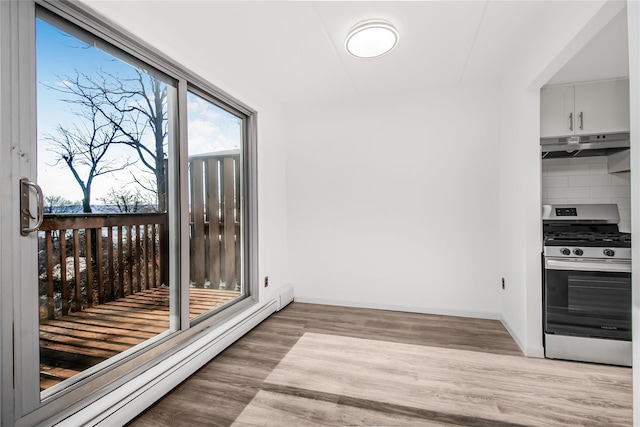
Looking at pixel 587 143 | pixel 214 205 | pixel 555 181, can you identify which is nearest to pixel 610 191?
pixel 555 181

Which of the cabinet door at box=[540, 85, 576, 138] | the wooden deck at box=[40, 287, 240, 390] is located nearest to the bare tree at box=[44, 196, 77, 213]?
the wooden deck at box=[40, 287, 240, 390]

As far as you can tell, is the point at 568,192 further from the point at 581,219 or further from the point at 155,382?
the point at 155,382

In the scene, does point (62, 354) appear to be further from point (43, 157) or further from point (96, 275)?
point (43, 157)

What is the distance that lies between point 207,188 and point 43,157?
1.29 meters

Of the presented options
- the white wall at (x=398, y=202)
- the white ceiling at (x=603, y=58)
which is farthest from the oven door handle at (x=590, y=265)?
the white ceiling at (x=603, y=58)

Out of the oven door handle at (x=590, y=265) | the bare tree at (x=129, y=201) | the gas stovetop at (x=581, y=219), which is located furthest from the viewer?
the gas stovetop at (x=581, y=219)

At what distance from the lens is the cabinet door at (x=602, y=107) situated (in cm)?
239

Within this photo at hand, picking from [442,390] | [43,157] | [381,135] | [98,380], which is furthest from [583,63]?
[98,380]

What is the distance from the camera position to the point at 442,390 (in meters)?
1.91

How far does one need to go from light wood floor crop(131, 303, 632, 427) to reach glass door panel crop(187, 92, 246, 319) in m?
0.54

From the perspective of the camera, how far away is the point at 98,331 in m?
1.71

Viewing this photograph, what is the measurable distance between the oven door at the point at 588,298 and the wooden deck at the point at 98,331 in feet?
9.36

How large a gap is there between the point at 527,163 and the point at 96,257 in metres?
3.08

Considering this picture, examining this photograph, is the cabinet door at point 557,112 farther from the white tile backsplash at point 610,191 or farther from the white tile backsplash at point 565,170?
the white tile backsplash at point 610,191
